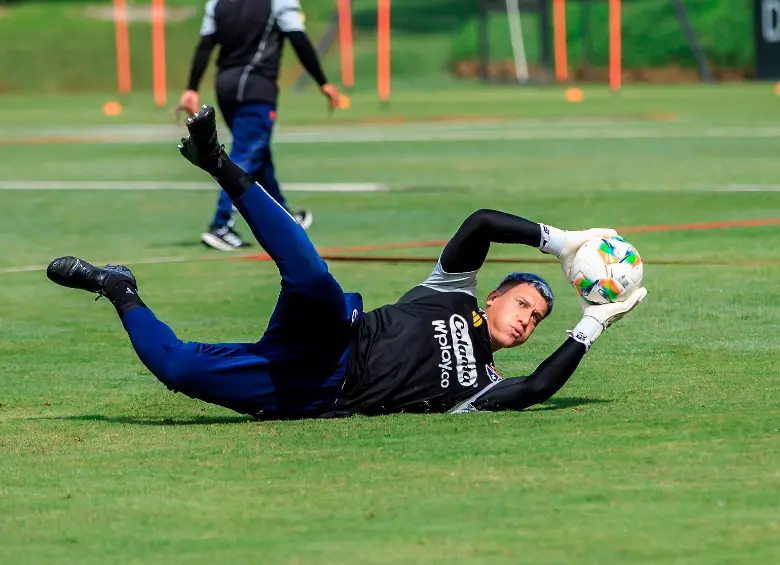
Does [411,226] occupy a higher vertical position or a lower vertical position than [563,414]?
lower

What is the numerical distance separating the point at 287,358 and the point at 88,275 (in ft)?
4.04

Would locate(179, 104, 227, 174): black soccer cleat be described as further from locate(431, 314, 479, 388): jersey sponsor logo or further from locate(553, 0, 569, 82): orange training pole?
locate(553, 0, 569, 82): orange training pole

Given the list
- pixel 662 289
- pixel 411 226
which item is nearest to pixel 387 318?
pixel 662 289

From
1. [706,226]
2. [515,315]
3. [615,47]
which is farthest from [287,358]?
[615,47]

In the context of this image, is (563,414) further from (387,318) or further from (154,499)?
(154,499)

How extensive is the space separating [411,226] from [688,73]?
34892 millimetres

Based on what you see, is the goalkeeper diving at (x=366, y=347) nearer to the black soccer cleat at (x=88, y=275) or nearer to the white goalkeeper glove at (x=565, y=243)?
the white goalkeeper glove at (x=565, y=243)

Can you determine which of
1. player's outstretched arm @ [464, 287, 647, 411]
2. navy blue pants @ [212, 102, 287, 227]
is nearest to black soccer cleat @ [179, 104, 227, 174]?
player's outstretched arm @ [464, 287, 647, 411]

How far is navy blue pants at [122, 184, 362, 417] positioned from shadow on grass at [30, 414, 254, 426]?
13cm

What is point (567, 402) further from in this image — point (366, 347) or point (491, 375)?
point (366, 347)

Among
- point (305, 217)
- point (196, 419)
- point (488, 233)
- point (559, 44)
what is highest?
point (488, 233)

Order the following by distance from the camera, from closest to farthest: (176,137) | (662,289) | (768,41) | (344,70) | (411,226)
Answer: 1. (662,289)
2. (411,226)
3. (176,137)
4. (768,41)
5. (344,70)

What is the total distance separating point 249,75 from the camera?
1455 centimetres

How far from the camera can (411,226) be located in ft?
51.1
